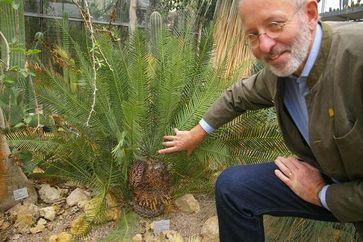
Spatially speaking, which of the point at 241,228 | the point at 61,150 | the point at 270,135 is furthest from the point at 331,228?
the point at 61,150

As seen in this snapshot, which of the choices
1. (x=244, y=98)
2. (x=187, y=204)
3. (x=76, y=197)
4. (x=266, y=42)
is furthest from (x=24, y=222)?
(x=266, y=42)

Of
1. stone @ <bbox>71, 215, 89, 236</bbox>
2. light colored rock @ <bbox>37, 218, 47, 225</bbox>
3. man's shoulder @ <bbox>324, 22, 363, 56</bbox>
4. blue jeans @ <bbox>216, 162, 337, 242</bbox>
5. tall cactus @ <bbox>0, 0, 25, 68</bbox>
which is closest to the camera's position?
man's shoulder @ <bbox>324, 22, 363, 56</bbox>

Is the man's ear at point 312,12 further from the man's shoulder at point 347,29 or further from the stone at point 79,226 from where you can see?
the stone at point 79,226

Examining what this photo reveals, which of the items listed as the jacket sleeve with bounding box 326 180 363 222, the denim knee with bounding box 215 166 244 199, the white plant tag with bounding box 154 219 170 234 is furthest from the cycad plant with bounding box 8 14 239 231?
the jacket sleeve with bounding box 326 180 363 222

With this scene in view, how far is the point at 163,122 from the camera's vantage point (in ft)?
7.63

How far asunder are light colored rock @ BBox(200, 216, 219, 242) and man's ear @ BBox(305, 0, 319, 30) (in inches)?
51.2

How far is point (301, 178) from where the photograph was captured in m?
1.49

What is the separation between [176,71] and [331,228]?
117cm

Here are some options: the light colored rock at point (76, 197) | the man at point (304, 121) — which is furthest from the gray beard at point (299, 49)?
the light colored rock at point (76, 197)

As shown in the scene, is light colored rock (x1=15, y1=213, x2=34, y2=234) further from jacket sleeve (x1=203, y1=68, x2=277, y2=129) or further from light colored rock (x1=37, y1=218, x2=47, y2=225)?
jacket sleeve (x1=203, y1=68, x2=277, y2=129)

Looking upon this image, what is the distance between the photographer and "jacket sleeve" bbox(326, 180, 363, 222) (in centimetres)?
127

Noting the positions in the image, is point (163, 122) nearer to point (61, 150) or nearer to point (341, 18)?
point (61, 150)

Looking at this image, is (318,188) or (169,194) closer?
(318,188)

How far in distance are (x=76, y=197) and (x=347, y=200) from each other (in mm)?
1601
